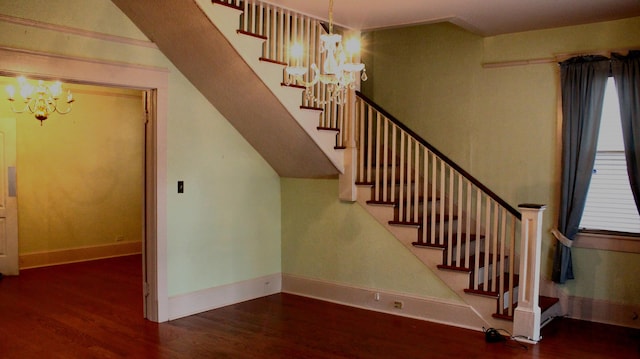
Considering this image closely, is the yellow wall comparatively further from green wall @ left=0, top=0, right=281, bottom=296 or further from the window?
the window

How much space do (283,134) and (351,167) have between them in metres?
0.77

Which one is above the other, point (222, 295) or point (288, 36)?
point (288, 36)

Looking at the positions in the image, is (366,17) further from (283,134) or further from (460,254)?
(460,254)

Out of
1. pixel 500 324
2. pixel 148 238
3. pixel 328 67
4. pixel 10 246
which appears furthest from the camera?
pixel 10 246

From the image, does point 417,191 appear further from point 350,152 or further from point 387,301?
point 387,301

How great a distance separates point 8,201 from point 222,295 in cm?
355

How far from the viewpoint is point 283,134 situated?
5469 millimetres

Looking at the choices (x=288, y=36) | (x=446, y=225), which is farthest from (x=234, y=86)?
(x=446, y=225)

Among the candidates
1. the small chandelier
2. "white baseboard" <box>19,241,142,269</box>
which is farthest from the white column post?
"white baseboard" <box>19,241,142,269</box>

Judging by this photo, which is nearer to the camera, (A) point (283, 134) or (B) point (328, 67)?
(B) point (328, 67)

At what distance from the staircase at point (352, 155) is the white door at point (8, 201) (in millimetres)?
3496

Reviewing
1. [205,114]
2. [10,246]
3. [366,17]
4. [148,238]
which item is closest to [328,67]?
[366,17]

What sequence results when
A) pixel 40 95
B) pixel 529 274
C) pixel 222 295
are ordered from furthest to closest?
pixel 40 95
pixel 222 295
pixel 529 274

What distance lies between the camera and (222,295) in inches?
229
